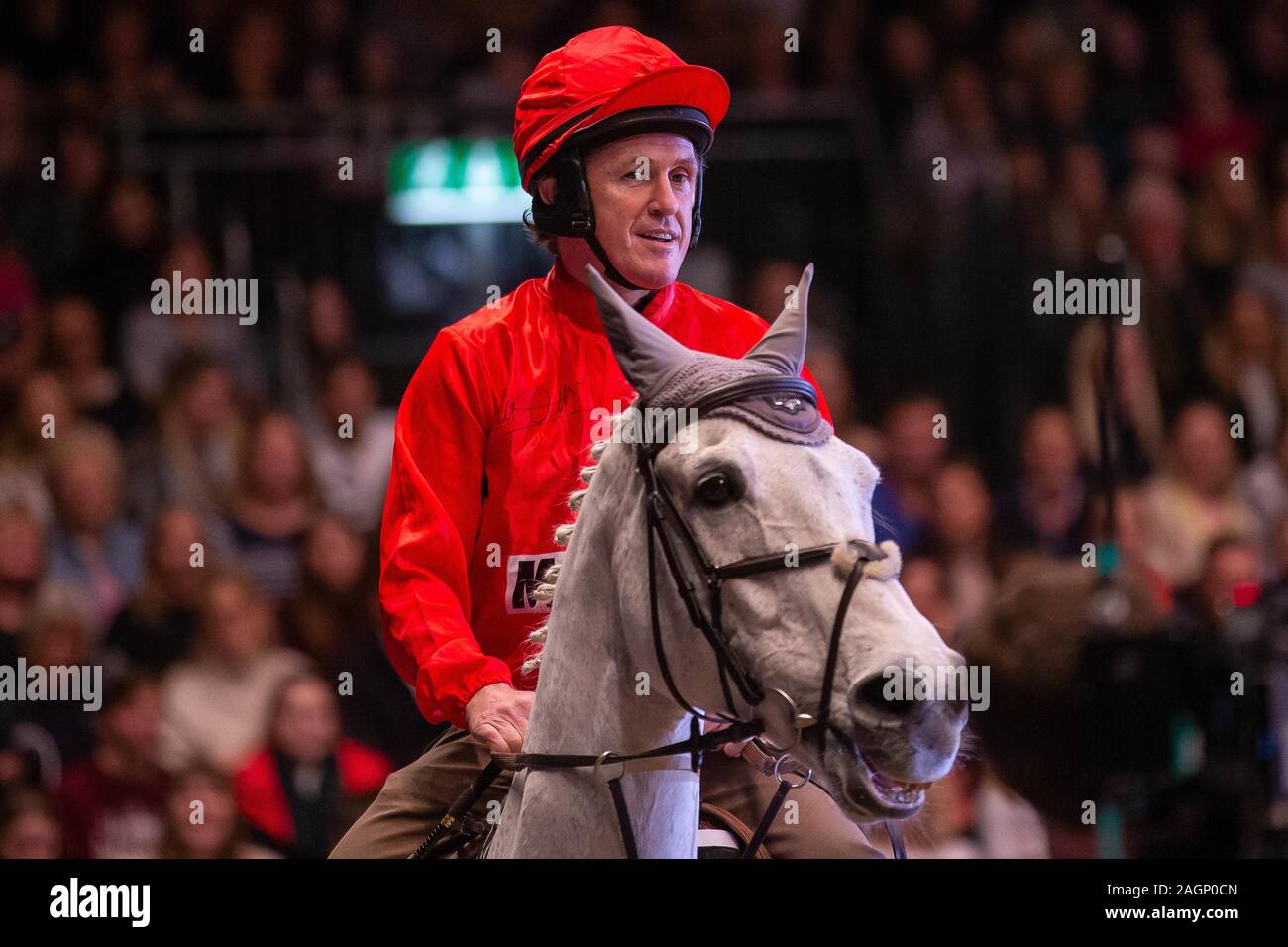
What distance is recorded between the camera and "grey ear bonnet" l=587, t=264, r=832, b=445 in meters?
2.17

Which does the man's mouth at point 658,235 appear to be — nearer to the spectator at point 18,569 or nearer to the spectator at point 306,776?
the spectator at point 306,776

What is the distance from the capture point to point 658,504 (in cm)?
219

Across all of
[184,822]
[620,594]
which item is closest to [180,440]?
[184,822]

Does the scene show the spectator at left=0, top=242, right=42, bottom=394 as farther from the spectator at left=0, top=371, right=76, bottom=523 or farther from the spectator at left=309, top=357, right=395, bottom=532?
the spectator at left=309, top=357, right=395, bottom=532

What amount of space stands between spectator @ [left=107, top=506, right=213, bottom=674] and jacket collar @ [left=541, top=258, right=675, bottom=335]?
264cm

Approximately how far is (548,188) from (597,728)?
3.31ft

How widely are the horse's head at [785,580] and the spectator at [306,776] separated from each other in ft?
8.71

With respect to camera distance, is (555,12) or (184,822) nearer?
(184,822)

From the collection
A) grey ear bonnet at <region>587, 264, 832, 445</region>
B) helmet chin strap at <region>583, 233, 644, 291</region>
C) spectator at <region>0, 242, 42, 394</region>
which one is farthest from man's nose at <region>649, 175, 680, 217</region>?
Result: spectator at <region>0, 242, 42, 394</region>

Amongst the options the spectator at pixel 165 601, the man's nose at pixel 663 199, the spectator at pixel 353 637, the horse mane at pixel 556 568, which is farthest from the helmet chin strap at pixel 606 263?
the spectator at pixel 165 601

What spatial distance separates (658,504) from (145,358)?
412 centimetres

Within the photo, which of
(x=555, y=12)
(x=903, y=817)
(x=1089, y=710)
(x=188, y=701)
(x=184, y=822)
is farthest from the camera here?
(x=555, y=12)

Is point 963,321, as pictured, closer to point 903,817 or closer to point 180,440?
point 180,440

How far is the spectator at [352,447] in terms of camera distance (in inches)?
215
